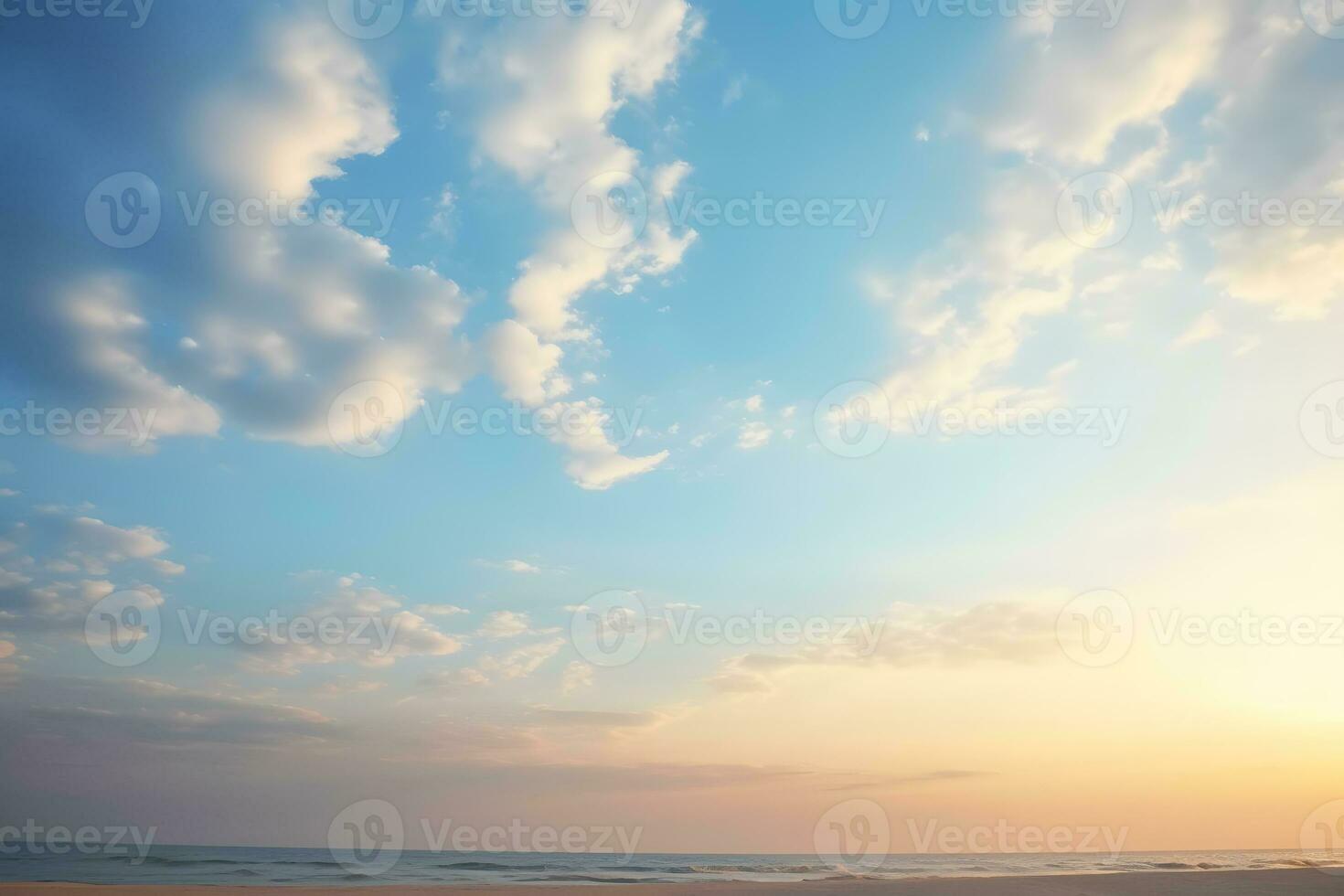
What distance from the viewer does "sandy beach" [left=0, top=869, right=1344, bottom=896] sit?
20891 millimetres

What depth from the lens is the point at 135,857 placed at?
53.7m

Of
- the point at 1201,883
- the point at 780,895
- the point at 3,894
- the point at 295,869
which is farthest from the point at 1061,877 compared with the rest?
the point at 295,869

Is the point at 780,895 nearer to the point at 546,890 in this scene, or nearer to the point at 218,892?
the point at 546,890

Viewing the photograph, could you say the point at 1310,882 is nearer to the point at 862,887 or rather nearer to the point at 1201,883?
the point at 1201,883

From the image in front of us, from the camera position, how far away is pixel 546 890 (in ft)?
82.1

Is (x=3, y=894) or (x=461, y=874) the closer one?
(x=3, y=894)

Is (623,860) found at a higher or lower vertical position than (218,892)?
lower

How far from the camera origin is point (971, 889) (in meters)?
21.8

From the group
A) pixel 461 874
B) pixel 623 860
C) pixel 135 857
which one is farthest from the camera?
pixel 623 860

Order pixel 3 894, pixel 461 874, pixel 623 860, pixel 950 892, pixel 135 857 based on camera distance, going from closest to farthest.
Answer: pixel 3 894, pixel 950 892, pixel 461 874, pixel 135 857, pixel 623 860

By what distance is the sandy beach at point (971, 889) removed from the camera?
2089 cm

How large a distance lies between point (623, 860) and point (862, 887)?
6174cm

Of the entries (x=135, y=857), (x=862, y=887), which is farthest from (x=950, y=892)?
(x=135, y=857)

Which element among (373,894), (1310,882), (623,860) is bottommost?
(623,860)
